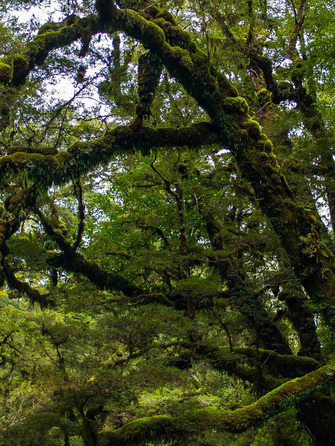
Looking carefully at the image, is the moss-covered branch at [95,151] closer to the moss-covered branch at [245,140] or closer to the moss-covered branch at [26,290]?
the moss-covered branch at [245,140]

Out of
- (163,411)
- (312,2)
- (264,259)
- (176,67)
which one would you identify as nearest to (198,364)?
(163,411)

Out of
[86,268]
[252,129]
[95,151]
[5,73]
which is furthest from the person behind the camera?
[86,268]

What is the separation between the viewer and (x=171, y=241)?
32.5ft

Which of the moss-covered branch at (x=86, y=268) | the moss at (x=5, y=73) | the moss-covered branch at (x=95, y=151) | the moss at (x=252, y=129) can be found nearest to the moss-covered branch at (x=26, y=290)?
the moss-covered branch at (x=86, y=268)

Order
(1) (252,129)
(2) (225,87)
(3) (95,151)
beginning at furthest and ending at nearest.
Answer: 1. (2) (225,87)
2. (1) (252,129)
3. (3) (95,151)

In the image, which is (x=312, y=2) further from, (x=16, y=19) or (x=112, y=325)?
(x=112, y=325)

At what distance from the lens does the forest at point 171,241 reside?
6254mm

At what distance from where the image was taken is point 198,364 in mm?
7652

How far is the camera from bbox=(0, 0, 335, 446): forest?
625 centimetres

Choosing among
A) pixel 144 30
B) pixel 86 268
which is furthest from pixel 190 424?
pixel 144 30

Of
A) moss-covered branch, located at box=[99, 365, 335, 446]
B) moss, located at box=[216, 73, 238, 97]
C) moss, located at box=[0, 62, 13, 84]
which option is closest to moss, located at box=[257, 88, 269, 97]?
moss, located at box=[216, 73, 238, 97]

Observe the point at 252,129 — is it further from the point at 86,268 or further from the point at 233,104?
the point at 86,268

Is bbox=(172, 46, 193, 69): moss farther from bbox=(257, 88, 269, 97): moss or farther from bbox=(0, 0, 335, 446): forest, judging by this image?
bbox=(257, 88, 269, 97): moss

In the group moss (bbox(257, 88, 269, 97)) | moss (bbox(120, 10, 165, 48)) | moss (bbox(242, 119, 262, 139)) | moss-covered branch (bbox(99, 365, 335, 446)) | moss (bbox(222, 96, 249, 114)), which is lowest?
moss-covered branch (bbox(99, 365, 335, 446))
